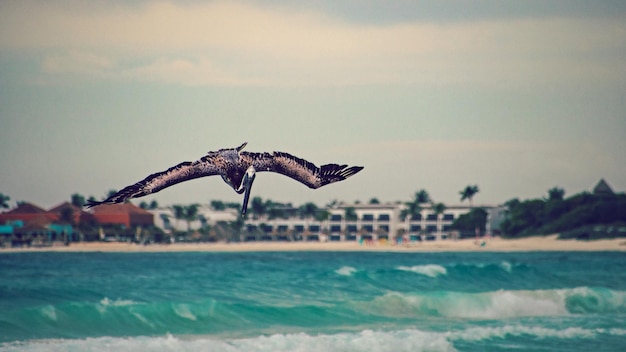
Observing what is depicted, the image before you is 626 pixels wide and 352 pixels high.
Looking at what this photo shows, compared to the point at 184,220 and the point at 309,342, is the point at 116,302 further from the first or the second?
the point at 184,220

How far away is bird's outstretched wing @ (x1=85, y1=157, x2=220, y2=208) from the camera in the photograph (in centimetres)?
1515

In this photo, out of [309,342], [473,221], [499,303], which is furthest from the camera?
[473,221]

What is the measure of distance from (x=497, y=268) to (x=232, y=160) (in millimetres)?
43963

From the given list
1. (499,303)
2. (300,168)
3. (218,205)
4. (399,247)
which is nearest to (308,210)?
(218,205)

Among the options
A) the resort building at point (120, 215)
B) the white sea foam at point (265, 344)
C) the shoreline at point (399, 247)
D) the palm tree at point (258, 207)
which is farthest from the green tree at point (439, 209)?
the white sea foam at point (265, 344)

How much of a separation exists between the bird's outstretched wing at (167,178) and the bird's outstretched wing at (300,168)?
1.92ft

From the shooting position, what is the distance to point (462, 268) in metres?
57.2

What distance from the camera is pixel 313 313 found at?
3500 cm

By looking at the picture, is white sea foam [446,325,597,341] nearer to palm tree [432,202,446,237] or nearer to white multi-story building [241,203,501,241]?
white multi-story building [241,203,501,241]

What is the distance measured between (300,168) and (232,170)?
114cm

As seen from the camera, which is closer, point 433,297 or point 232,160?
point 232,160

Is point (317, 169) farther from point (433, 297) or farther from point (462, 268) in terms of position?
point (462, 268)

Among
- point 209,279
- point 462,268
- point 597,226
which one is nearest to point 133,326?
point 209,279

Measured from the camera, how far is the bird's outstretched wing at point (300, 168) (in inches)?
616
